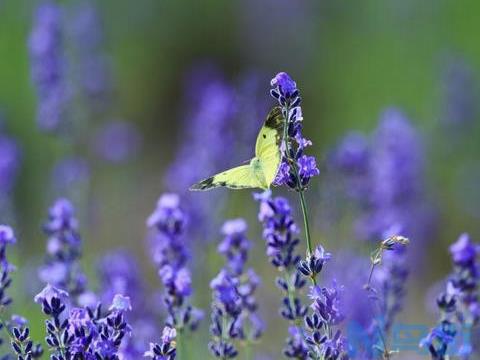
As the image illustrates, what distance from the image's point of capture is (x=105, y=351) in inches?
93.4

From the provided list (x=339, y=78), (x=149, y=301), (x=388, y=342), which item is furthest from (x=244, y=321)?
(x=339, y=78)

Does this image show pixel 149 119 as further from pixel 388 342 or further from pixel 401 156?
pixel 388 342

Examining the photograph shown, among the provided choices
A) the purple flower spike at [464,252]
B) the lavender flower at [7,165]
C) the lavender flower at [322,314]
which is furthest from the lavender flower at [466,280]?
the lavender flower at [7,165]

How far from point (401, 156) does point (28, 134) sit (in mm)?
5716

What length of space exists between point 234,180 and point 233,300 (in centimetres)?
42

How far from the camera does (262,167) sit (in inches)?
102

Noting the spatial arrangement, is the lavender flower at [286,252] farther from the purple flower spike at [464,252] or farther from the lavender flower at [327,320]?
the purple flower spike at [464,252]

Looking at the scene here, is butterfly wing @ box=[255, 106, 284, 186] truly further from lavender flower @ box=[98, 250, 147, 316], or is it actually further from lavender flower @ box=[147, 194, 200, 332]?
lavender flower @ box=[98, 250, 147, 316]

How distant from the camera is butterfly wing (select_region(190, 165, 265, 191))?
8.50ft

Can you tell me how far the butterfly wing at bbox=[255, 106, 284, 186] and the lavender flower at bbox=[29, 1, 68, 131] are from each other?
3485 millimetres

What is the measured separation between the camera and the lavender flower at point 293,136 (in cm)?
247

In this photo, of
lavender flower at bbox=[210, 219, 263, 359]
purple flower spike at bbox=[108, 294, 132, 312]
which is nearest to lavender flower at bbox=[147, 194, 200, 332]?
lavender flower at bbox=[210, 219, 263, 359]

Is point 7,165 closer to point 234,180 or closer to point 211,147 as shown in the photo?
point 211,147

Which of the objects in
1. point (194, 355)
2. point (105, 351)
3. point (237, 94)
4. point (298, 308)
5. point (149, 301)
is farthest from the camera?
point (237, 94)
